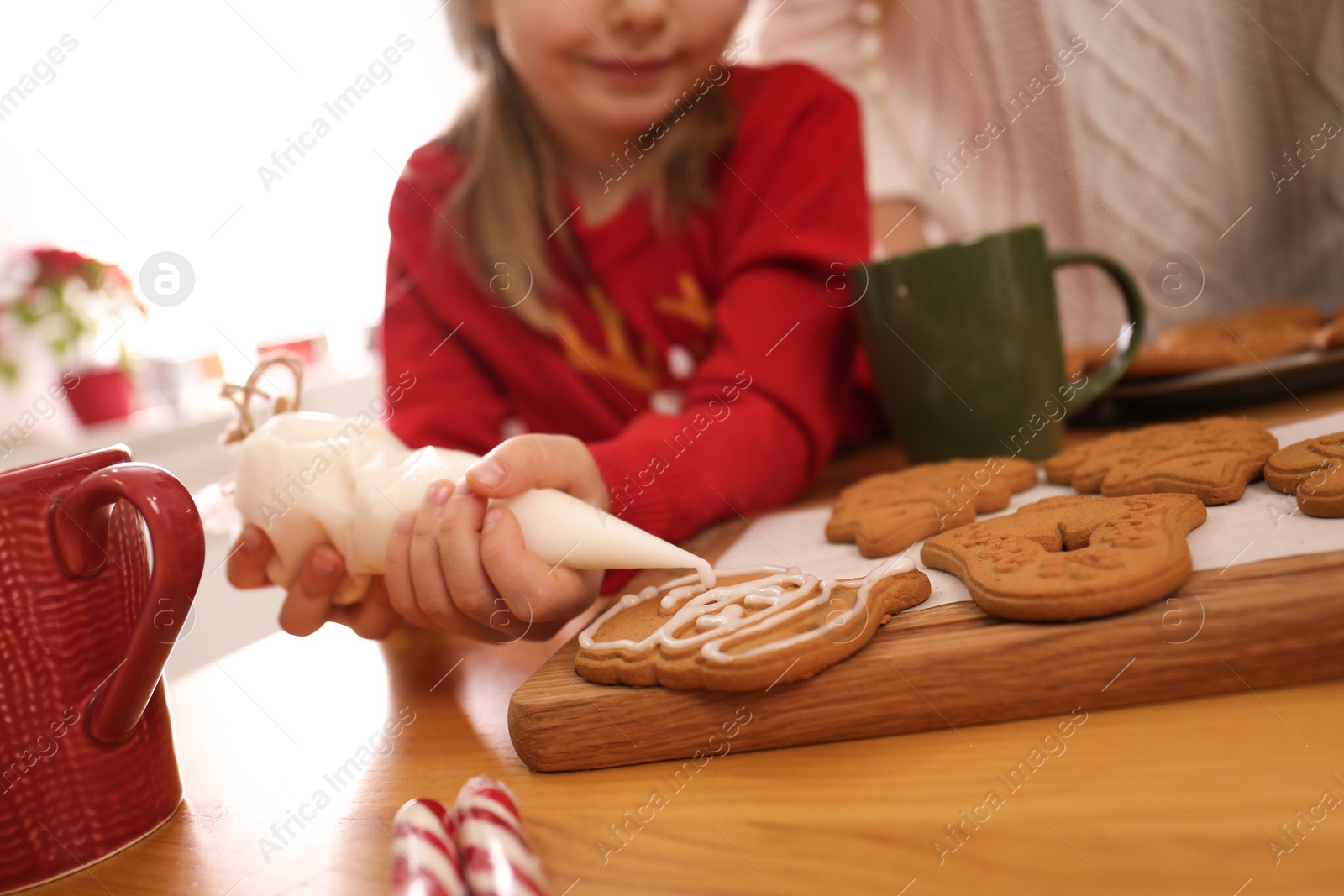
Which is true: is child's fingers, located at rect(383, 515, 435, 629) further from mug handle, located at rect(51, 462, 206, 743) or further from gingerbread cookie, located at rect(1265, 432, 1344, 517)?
gingerbread cookie, located at rect(1265, 432, 1344, 517)

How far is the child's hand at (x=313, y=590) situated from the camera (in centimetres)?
55

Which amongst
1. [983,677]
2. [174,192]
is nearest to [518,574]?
[983,677]

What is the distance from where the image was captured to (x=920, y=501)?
57 centimetres

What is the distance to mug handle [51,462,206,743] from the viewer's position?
1.29 feet

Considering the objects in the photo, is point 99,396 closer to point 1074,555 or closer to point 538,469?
point 538,469

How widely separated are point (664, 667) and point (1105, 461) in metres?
0.33

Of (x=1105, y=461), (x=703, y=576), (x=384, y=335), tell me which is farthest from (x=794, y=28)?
(x=703, y=576)

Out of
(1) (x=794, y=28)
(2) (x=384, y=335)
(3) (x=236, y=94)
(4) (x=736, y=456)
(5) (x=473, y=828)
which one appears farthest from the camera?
(3) (x=236, y=94)

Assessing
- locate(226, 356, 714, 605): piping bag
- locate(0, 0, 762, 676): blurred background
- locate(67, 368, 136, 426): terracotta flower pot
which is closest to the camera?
locate(226, 356, 714, 605): piping bag

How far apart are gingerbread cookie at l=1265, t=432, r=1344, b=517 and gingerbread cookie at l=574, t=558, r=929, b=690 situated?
180 mm

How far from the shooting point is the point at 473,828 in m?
0.33

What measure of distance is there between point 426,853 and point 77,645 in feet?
0.67

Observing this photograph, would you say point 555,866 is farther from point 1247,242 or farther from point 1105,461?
point 1247,242

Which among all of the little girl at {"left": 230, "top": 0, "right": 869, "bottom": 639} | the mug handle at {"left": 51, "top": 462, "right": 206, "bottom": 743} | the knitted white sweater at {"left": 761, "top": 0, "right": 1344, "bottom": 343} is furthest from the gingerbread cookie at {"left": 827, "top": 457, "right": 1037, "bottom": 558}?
the knitted white sweater at {"left": 761, "top": 0, "right": 1344, "bottom": 343}
